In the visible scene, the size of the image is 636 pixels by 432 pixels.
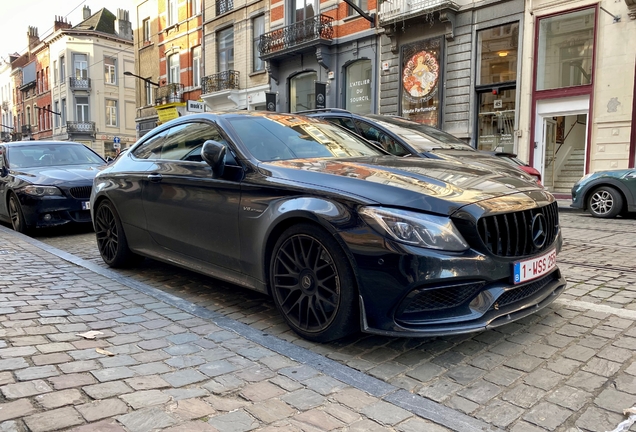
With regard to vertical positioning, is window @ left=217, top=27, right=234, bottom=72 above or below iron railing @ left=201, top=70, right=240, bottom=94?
above

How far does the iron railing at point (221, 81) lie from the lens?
25.3 metres

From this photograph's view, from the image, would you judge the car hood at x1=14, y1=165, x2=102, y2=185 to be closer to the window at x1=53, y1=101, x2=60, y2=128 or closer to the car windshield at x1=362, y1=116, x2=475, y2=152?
the car windshield at x1=362, y1=116, x2=475, y2=152

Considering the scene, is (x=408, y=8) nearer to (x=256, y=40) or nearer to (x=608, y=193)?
(x=256, y=40)

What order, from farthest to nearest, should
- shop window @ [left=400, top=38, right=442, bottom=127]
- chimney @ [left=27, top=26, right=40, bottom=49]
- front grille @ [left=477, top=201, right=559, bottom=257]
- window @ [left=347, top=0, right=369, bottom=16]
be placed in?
chimney @ [left=27, top=26, right=40, bottom=49]
window @ [left=347, top=0, right=369, bottom=16]
shop window @ [left=400, top=38, right=442, bottom=127]
front grille @ [left=477, top=201, right=559, bottom=257]

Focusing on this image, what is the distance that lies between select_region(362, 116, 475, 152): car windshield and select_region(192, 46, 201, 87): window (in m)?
23.2

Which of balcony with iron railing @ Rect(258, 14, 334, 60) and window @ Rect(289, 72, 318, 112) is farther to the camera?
window @ Rect(289, 72, 318, 112)

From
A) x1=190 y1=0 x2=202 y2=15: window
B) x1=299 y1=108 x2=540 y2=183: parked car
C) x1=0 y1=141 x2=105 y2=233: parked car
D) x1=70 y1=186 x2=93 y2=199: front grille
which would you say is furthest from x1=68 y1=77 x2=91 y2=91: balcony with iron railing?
x1=299 y1=108 x2=540 y2=183: parked car

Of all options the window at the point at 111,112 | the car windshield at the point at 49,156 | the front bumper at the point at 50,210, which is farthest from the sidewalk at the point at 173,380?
the window at the point at 111,112

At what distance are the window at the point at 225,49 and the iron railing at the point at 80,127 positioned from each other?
25.3 metres

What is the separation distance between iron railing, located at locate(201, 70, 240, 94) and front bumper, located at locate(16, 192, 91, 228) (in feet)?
62.1

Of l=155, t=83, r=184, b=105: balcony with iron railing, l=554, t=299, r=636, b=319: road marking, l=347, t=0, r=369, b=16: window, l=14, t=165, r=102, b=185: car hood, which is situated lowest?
l=554, t=299, r=636, b=319: road marking

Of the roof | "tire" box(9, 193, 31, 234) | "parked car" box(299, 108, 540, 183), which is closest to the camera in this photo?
"parked car" box(299, 108, 540, 183)

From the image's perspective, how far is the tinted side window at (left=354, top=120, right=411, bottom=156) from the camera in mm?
6544

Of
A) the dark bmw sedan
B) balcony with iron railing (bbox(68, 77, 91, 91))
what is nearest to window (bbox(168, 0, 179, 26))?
balcony with iron railing (bbox(68, 77, 91, 91))
